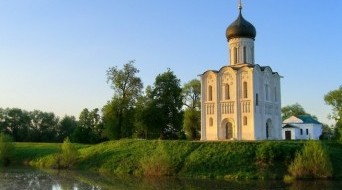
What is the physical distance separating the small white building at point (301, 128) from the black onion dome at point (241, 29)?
2129 centimetres

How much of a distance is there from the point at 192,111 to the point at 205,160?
74.5ft

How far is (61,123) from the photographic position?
80062 mm

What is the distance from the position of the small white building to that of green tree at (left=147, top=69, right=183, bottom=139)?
579 inches

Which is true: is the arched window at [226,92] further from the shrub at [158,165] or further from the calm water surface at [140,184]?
the calm water surface at [140,184]


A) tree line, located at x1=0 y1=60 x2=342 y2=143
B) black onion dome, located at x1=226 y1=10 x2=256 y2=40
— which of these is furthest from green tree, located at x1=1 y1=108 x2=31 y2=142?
black onion dome, located at x1=226 y1=10 x2=256 y2=40

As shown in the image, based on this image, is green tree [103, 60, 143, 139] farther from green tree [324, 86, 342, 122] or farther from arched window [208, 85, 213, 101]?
green tree [324, 86, 342, 122]

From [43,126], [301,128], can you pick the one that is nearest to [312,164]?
[301,128]

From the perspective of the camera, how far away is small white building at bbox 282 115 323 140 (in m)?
55.7

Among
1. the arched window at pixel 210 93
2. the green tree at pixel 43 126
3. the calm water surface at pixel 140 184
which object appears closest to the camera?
the calm water surface at pixel 140 184

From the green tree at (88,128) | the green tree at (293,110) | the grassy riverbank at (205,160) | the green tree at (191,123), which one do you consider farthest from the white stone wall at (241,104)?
the green tree at (293,110)

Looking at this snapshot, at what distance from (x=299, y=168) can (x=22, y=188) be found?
15.5m

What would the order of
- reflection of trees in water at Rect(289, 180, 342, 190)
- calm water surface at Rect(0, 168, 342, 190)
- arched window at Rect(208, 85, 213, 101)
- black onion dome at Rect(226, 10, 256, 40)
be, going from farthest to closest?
arched window at Rect(208, 85, 213, 101), black onion dome at Rect(226, 10, 256, 40), calm water surface at Rect(0, 168, 342, 190), reflection of trees in water at Rect(289, 180, 342, 190)

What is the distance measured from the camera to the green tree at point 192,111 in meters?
52.2

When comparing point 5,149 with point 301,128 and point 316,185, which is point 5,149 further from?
point 301,128
